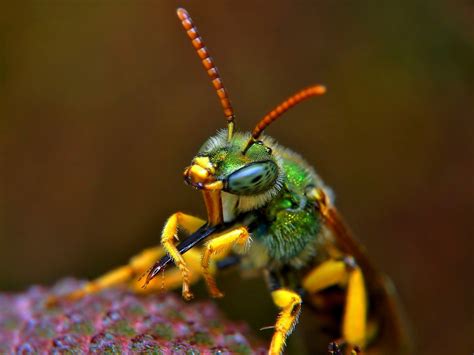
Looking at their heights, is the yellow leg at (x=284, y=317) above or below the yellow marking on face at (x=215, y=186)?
below

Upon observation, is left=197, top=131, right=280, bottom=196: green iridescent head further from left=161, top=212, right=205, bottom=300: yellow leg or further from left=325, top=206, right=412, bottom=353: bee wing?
left=325, top=206, right=412, bottom=353: bee wing

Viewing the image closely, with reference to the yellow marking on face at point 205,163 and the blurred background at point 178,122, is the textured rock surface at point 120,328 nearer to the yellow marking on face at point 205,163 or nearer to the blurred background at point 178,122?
the yellow marking on face at point 205,163

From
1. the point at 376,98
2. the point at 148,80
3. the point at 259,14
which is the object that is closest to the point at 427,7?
the point at 376,98

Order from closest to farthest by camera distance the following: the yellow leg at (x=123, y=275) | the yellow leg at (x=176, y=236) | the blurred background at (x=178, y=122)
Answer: the yellow leg at (x=176, y=236)
the yellow leg at (x=123, y=275)
the blurred background at (x=178, y=122)

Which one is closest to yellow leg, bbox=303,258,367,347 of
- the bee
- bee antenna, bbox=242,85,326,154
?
the bee

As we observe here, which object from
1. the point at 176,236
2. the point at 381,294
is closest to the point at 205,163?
the point at 176,236

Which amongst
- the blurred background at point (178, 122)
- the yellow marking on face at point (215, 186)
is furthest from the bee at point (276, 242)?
the blurred background at point (178, 122)

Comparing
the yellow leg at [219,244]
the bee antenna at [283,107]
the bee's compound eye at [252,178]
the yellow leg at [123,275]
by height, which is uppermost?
the bee antenna at [283,107]
